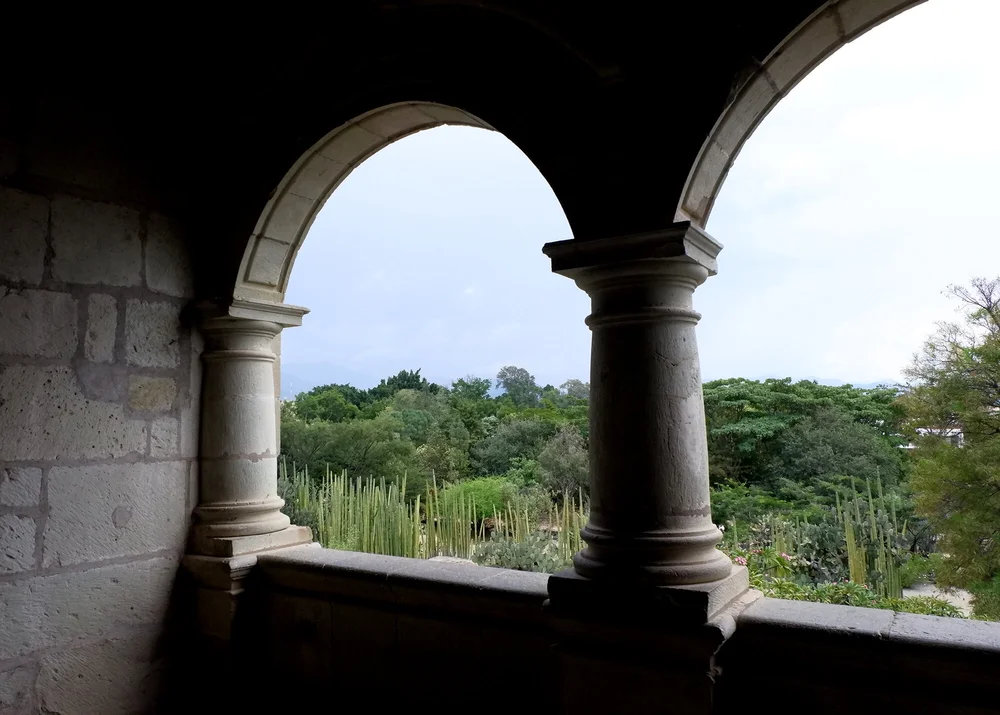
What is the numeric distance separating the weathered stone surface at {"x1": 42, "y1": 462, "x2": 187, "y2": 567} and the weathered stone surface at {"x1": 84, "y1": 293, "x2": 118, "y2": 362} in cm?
38

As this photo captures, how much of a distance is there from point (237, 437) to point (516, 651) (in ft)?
4.43

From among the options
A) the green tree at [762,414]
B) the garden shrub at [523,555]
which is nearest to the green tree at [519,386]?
the green tree at [762,414]

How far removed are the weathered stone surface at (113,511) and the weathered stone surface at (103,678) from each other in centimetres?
30

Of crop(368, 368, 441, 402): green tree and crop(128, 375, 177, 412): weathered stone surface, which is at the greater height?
crop(368, 368, 441, 402): green tree

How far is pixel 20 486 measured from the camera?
2098 millimetres

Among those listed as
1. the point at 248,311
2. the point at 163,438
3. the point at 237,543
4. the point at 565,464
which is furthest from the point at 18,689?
the point at 565,464

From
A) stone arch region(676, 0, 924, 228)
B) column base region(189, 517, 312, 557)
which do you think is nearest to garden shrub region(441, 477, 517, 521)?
column base region(189, 517, 312, 557)

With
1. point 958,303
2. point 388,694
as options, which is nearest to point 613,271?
point 388,694

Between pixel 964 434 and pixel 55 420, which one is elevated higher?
pixel 55 420

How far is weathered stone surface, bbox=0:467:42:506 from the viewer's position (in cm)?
206

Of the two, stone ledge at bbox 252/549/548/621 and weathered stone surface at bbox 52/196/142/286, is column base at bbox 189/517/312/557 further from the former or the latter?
weathered stone surface at bbox 52/196/142/286

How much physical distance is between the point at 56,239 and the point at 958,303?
14.1 ft

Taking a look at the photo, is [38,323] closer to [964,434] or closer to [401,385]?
[964,434]

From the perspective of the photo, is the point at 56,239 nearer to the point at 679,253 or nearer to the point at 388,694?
the point at 388,694
